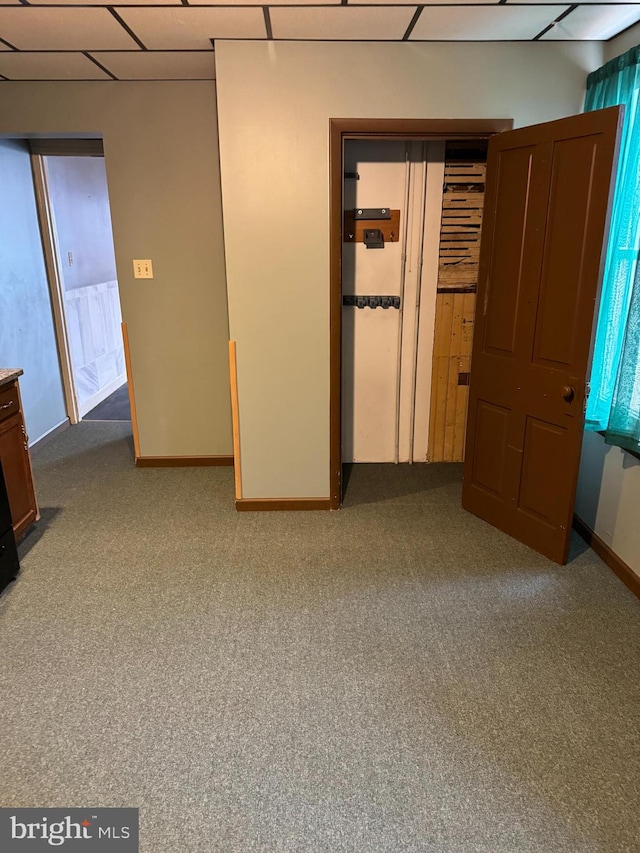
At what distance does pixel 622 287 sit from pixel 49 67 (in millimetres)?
3234

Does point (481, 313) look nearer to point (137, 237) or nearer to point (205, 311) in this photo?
point (205, 311)

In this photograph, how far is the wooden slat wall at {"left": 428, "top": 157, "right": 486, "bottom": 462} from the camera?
3.81 m

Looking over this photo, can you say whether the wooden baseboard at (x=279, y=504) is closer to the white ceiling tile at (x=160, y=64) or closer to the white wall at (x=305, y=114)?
the white wall at (x=305, y=114)

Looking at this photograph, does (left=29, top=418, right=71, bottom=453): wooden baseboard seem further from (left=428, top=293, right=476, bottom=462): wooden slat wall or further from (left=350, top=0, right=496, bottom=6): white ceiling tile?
(left=350, top=0, right=496, bottom=6): white ceiling tile

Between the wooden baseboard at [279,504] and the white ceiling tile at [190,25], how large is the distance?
239cm

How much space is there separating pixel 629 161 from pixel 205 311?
8.50 feet

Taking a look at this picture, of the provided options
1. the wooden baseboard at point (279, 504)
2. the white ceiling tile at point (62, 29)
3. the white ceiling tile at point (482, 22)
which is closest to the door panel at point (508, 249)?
the white ceiling tile at point (482, 22)

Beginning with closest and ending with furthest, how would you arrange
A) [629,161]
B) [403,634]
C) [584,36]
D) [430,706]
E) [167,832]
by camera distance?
[167,832]
[430,706]
[403,634]
[629,161]
[584,36]

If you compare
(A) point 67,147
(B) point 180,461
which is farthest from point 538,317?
(A) point 67,147

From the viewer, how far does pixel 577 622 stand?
2.51 meters

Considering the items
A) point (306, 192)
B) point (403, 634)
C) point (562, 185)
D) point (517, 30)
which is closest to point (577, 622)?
point (403, 634)

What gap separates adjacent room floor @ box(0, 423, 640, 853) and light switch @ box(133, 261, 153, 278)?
5.24ft

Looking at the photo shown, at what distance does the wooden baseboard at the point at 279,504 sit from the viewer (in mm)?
3523

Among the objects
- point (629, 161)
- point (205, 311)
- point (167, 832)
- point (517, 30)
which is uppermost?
point (517, 30)
